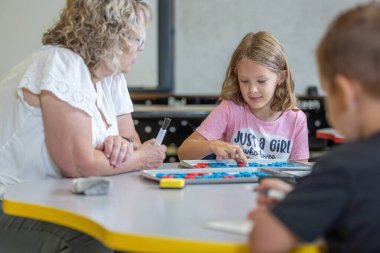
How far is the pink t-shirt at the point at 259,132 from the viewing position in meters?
2.33

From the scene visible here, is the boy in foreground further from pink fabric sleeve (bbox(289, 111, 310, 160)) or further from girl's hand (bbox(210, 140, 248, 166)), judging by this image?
pink fabric sleeve (bbox(289, 111, 310, 160))

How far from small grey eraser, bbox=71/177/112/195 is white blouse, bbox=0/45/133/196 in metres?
0.27

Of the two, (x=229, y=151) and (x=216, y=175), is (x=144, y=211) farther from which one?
(x=229, y=151)

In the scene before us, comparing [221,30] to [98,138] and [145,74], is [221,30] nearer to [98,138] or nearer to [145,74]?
[145,74]

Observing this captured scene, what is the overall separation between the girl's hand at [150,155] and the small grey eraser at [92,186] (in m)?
0.39

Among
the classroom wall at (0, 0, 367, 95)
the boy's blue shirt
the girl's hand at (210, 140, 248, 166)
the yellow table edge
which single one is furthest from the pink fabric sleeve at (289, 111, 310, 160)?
the classroom wall at (0, 0, 367, 95)

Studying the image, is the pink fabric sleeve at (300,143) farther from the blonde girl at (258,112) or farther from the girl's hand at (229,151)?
the girl's hand at (229,151)

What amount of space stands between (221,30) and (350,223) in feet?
13.7

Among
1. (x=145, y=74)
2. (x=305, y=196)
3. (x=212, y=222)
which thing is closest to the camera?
(x=305, y=196)

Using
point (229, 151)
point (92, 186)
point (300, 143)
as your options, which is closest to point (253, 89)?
point (300, 143)

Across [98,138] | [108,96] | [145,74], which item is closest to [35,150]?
[98,138]

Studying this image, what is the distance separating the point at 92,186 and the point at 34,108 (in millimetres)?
367

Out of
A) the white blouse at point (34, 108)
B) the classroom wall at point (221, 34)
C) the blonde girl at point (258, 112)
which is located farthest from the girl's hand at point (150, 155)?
the classroom wall at point (221, 34)

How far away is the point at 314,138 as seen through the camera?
4.13 m
